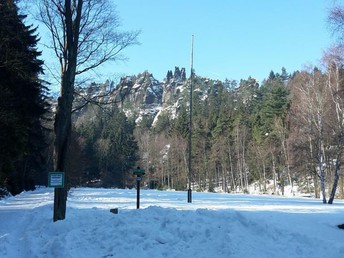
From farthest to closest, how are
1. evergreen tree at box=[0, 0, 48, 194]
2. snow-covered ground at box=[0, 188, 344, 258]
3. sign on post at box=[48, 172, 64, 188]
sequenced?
evergreen tree at box=[0, 0, 48, 194]
sign on post at box=[48, 172, 64, 188]
snow-covered ground at box=[0, 188, 344, 258]

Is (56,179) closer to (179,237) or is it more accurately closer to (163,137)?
(179,237)

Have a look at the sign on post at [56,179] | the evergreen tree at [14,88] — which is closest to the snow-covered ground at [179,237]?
the sign on post at [56,179]

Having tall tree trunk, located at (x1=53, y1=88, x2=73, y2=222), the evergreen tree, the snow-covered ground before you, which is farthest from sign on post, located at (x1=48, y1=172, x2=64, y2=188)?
the evergreen tree

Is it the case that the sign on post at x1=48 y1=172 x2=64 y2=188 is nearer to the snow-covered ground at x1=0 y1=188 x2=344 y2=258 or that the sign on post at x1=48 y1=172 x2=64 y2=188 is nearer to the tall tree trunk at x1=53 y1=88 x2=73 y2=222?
the tall tree trunk at x1=53 y1=88 x2=73 y2=222

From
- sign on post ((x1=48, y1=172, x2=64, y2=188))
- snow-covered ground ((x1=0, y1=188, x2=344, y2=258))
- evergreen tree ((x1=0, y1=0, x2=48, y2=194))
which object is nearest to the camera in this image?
snow-covered ground ((x1=0, y1=188, x2=344, y2=258))

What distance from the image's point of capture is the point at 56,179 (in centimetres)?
1180

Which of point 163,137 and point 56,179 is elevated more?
point 163,137

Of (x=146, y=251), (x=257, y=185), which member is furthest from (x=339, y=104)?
(x=257, y=185)

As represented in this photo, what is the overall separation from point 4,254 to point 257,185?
196 feet

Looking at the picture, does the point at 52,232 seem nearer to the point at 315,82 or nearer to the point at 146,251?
the point at 146,251

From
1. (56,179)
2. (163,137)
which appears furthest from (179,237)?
(163,137)

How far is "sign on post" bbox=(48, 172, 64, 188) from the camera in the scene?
38.5ft

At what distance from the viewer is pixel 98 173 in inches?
3155

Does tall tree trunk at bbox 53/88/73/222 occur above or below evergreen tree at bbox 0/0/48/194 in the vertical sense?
below
